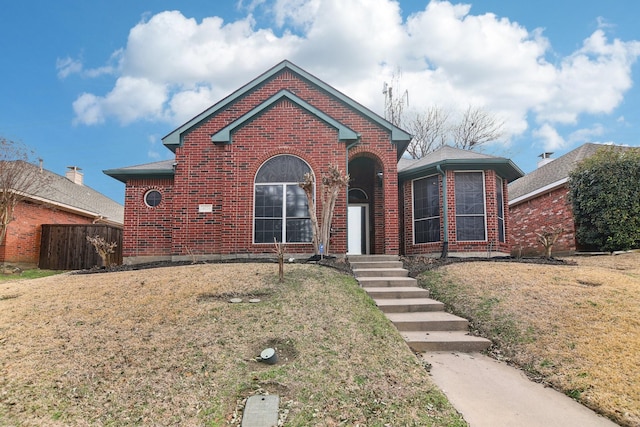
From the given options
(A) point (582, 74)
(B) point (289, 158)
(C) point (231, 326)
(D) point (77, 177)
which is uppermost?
(A) point (582, 74)

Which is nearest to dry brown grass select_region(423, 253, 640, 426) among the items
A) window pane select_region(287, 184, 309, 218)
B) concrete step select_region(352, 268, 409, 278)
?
concrete step select_region(352, 268, 409, 278)

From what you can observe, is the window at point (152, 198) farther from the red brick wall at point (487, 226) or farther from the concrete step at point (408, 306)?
→ the red brick wall at point (487, 226)

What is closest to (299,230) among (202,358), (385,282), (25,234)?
(385,282)

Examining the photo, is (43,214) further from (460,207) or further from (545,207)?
(545,207)

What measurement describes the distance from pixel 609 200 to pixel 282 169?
10.2 meters

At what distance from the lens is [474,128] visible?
2712 centimetres

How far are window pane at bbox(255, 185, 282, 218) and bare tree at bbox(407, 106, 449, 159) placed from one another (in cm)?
1785

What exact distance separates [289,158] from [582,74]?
10.1 meters

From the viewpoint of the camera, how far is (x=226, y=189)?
1116 cm

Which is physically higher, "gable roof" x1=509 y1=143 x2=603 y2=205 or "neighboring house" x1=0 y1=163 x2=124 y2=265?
"gable roof" x1=509 y1=143 x2=603 y2=205

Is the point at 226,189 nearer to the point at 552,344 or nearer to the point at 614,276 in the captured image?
the point at 552,344

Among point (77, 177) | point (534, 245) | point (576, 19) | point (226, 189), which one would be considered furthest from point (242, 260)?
point (77, 177)

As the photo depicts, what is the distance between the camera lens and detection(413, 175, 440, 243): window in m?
12.3

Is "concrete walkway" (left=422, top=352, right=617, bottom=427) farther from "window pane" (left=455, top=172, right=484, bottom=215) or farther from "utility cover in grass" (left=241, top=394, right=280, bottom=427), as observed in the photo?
"window pane" (left=455, top=172, right=484, bottom=215)
